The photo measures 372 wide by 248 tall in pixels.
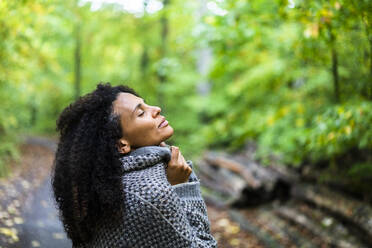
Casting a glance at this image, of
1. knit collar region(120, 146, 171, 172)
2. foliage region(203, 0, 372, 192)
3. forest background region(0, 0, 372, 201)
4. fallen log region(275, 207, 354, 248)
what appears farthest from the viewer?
fallen log region(275, 207, 354, 248)

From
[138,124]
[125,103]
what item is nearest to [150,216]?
[138,124]

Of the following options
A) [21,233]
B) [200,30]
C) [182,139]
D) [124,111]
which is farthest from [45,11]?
[182,139]

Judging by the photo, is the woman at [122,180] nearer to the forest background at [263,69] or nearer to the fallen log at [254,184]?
the forest background at [263,69]

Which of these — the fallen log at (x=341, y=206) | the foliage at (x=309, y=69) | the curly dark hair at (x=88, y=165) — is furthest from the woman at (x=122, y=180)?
the fallen log at (x=341, y=206)

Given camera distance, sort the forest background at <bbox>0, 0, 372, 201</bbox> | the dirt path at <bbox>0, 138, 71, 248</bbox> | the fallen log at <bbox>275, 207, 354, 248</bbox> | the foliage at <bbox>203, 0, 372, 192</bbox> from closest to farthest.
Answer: the dirt path at <bbox>0, 138, 71, 248</bbox> → the foliage at <bbox>203, 0, 372, 192</bbox> → the forest background at <bbox>0, 0, 372, 201</bbox> → the fallen log at <bbox>275, 207, 354, 248</bbox>

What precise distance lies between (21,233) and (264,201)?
18.8ft

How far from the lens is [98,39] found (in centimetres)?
1496

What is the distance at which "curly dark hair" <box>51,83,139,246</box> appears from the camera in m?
1.87

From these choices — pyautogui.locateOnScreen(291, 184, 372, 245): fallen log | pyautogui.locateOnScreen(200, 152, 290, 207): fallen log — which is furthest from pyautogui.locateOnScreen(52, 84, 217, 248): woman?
pyautogui.locateOnScreen(200, 152, 290, 207): fallen log

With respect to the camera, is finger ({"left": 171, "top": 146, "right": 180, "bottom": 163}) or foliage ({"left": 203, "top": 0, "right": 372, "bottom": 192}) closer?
finger ({"left": 171, "top": 146, "right": 180, "bottom": 163})

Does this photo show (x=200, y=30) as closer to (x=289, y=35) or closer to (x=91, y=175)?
(x=289, y=35)

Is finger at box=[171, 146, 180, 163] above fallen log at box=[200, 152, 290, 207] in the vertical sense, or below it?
above

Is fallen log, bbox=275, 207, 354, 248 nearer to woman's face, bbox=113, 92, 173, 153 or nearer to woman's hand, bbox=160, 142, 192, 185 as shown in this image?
woman's hand, bbox=160, 142, 192, 185

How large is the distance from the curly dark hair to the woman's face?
0.15 ft
